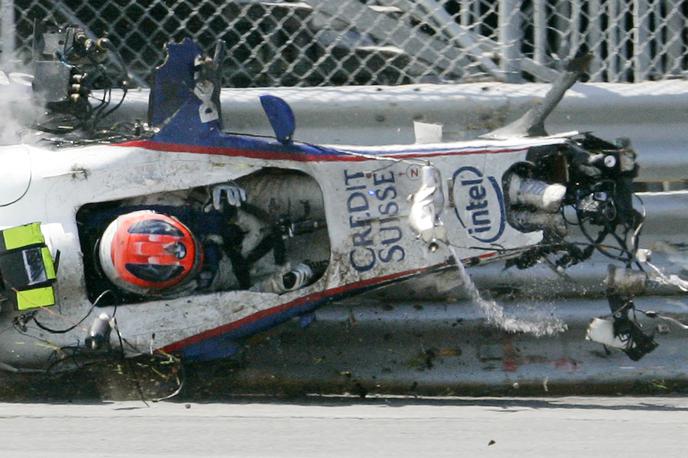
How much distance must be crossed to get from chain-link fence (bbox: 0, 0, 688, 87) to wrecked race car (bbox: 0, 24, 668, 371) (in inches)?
25.4

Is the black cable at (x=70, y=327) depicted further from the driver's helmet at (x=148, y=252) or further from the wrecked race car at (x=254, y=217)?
the driver's helmet at (x=148, y=252)

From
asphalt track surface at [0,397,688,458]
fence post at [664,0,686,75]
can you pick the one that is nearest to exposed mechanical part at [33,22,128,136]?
asphalt track surface at [0,397,688,458]

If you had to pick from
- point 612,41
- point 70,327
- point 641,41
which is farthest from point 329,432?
point 641,41

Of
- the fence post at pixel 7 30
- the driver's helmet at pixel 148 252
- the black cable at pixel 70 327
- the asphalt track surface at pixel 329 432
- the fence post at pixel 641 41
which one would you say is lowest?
the asphalt track surface at pixel 329 432

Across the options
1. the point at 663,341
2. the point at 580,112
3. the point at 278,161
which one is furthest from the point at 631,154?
the point at 278,161

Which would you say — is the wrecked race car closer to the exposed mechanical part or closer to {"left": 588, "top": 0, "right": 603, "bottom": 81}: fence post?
the exposed mechanical part

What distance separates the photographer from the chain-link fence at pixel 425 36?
247 inches

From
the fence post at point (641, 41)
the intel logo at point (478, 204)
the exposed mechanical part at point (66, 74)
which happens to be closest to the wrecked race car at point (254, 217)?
the intel logo at point (478, 204)

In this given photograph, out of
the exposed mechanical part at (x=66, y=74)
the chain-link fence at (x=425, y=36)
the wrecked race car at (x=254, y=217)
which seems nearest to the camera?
the wrecked race car at (x=254, y=217)

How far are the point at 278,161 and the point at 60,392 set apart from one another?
1.45m

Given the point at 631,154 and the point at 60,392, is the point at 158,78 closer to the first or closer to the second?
the point at 60,392

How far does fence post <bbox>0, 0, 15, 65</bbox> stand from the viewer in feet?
20.6

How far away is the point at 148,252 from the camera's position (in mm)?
5105

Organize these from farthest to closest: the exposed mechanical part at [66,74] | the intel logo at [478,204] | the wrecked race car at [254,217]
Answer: the exposed mechanical part at [66,74], the intel logo at [478,204], the wrecked race car at [254,217]
